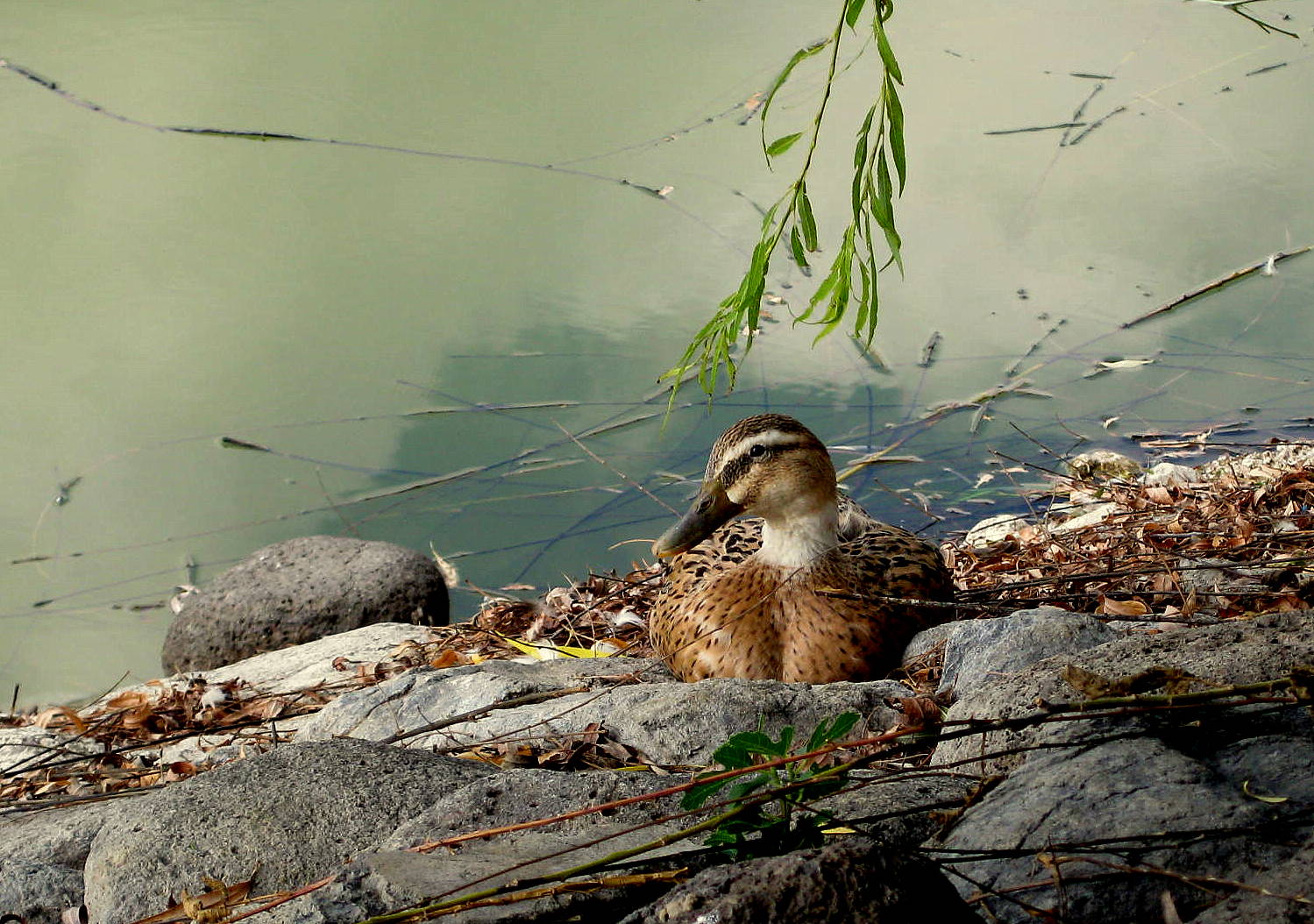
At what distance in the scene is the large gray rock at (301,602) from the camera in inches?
231

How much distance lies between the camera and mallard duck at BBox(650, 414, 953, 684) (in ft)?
11.8

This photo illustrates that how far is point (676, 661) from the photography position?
3.80 meters

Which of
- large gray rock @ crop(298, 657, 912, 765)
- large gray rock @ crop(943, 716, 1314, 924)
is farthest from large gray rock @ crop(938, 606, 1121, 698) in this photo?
large gray rock @ crop(943, 716, 1314, 924)

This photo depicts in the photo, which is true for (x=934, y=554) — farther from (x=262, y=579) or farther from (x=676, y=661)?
(x=262, y=579)

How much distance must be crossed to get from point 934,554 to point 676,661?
3.01 feet

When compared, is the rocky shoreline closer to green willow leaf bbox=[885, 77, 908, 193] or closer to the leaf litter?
the leaf litter

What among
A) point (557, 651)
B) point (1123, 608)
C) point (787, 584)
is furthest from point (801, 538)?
point (557, 651)

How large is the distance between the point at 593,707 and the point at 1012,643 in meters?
1.02

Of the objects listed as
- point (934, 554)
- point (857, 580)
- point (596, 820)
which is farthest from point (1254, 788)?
point (934, 554)

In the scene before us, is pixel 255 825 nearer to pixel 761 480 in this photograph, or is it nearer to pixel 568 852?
pixel 568 852

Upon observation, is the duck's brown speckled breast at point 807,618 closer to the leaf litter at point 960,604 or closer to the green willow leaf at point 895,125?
the leaf litter at point 960,604

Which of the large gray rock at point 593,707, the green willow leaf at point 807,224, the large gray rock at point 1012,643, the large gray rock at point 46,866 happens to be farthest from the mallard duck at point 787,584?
the large gray rock at point 46,866

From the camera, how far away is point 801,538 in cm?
382

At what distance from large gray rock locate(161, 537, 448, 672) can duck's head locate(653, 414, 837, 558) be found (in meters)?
2.57
